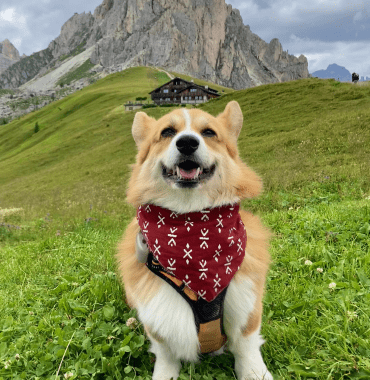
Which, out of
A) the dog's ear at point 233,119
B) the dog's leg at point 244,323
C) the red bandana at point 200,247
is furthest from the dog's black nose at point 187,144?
the dog's leg at point 244,323

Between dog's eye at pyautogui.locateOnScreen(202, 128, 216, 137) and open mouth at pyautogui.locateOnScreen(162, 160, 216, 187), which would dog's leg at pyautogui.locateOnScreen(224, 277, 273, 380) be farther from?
dog's eye at pyautogui.locateOnScreen(202, 128, 216, 137)

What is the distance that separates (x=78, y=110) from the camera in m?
80.9

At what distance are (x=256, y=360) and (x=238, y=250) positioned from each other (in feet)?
3.35

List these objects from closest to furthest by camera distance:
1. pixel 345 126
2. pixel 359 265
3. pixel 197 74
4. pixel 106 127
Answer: pixel 359 265
pixel 345 126
pixel 106 127
pixel 197 74

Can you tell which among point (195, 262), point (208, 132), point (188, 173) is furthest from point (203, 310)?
point (208, 132)

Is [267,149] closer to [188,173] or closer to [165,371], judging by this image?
[188,173]

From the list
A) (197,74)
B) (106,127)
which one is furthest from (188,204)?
(197,74)

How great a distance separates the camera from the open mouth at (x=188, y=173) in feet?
7.82

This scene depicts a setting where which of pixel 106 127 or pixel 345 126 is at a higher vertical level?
pixel 106 127

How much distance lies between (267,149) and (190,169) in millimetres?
17670

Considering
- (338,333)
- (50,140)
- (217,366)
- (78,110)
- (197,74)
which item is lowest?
(217,366)

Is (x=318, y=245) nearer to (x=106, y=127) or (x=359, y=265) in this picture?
(x=359, y=265)

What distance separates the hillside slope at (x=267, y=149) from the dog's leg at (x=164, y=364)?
731 centimetres

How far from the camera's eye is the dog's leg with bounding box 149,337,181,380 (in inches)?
98.3
